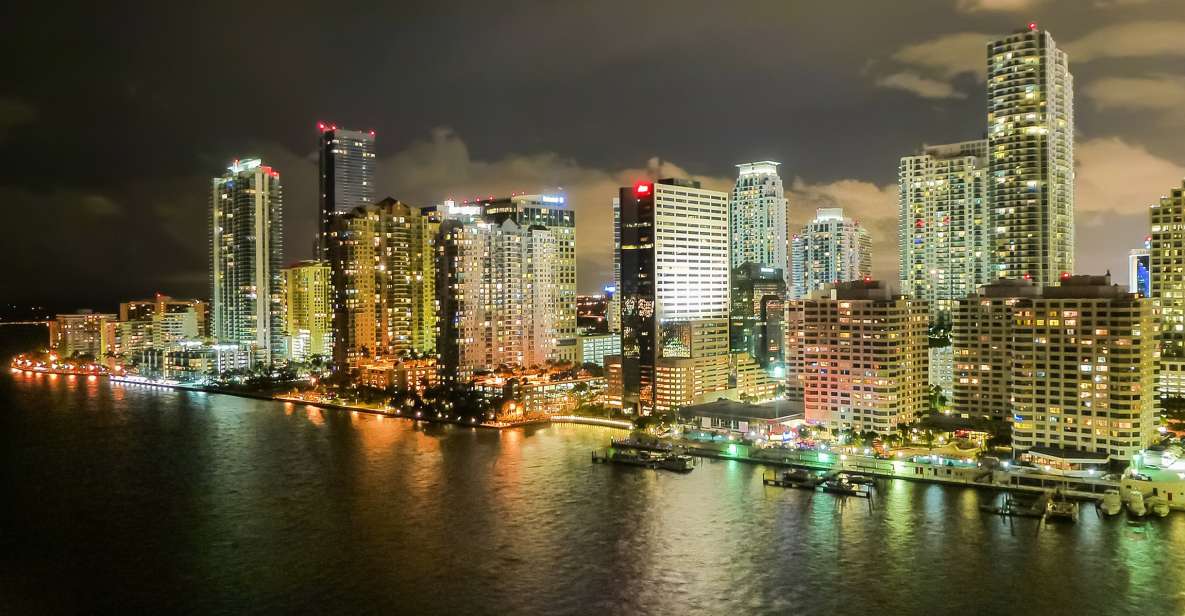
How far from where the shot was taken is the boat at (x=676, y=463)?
31.0m

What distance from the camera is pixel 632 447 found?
33.0 m

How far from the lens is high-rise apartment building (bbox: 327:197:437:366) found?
204 ft

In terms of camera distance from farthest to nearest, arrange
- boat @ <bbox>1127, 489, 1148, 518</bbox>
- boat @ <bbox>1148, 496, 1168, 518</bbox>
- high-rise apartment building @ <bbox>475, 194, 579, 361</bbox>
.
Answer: high-rise apartment building @ <bbox>475, 194, 579, 361</bbox>
boat @ <bbox>1148, 496, 1168, 518</bbox>
boat @ <bbox>1127, 489, 1148, 518</bbox>

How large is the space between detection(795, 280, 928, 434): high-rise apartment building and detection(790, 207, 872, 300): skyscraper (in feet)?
119

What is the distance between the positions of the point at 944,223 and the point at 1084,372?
1123 inches

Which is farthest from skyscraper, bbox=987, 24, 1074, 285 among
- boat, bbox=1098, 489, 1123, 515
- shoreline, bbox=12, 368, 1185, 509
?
boat, bbox=1098, 489, 1123, 515

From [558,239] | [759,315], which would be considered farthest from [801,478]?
[558,239]

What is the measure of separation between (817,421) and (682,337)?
1012cm

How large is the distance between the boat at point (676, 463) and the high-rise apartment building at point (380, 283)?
107 ft

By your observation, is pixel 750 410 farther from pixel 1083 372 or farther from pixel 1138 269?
pixel 1138 269

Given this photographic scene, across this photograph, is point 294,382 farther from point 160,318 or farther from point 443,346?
point 160,318

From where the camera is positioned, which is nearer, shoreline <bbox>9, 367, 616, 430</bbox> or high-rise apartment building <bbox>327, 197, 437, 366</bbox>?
shoreline <bbox>9, 367, 616, 430</bbox>

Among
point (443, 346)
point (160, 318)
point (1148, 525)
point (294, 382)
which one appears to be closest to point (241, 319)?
point (160, 318)

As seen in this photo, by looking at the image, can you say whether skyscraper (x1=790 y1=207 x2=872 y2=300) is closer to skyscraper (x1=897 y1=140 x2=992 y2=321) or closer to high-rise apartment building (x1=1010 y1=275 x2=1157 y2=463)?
skyscraper (x1=897 y1=140 x2=992 y2=321)
